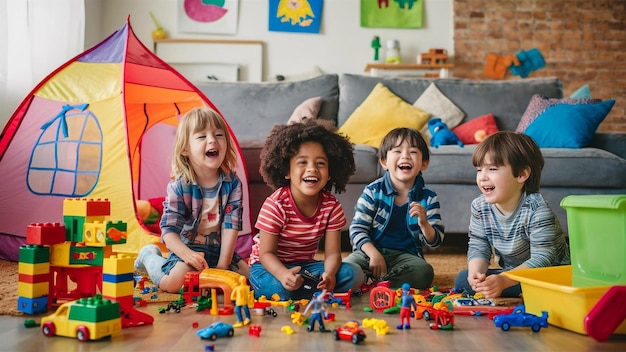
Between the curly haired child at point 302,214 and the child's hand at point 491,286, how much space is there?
1.14 feet

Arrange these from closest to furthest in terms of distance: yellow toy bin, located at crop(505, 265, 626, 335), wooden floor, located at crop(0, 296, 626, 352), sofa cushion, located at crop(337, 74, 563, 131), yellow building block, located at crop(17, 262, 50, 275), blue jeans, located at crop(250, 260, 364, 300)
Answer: wooden floor, located at crop(0, 296, 626, 352) → yellow toy bin, located at crop(505, 265, 626, 335) → yellow building block, located at crop(17, 262, 50, 275) → blue jeans, located at crop(250, 260, 364, 300) → sofa cushion, located at crop(337, 74, 563, 131)

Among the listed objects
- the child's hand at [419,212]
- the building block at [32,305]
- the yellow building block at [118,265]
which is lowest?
the building block at [32,305]

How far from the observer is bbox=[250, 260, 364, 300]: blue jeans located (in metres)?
1.64

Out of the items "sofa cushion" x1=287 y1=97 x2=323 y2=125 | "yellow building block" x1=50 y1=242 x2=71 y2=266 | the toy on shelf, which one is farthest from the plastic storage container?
the toy on shelf

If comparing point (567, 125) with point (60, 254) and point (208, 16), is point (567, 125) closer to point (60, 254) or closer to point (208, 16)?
point (60, 254)

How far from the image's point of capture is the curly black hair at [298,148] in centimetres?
171

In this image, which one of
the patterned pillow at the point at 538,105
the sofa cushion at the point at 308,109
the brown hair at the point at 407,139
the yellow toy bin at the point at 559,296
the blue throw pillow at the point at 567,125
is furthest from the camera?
the sofa cushion at the point at 308,109

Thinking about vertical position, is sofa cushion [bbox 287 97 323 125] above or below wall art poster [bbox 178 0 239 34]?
below

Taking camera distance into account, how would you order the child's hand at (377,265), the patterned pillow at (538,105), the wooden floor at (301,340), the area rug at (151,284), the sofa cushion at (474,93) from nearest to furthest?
the wooden floor at (301,340), the area rug at (151,284), the child's hand at (377,265), the patterned pillow at (538,105), the sofa cushion at (474,93)

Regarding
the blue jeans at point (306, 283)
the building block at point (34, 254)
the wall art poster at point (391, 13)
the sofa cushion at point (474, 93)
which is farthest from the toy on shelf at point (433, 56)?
the building block at point (34, 254)

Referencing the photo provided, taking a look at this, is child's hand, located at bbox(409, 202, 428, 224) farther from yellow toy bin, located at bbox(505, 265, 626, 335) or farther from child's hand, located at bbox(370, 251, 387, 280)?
yellow toy bin, located at bbox(505, 265, 626, 335)

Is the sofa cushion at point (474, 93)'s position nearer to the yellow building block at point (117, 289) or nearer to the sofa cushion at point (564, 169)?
the sofa cushion at point (564, 169)

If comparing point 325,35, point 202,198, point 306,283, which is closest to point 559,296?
point 306,283

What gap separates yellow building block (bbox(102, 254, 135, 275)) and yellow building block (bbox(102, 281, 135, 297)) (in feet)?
0.08
